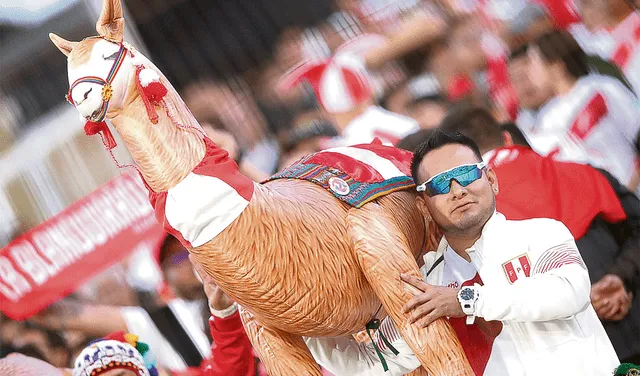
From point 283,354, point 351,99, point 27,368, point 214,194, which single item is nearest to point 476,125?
point 351,99

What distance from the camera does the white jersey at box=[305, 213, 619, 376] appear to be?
Result: 5.25 feet

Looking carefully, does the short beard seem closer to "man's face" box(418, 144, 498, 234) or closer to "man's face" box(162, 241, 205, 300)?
"man's face" box(418, 144, 498, 234)

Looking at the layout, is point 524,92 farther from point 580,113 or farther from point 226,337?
point 226,337

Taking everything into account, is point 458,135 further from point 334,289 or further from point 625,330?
point 625,330

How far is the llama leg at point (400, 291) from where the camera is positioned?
1588mm

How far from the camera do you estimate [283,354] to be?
1.72 m

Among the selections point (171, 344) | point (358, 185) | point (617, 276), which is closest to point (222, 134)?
point (171, 344)

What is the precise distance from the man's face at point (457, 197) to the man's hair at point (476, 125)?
63cm

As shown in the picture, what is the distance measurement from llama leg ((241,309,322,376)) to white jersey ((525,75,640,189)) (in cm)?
97

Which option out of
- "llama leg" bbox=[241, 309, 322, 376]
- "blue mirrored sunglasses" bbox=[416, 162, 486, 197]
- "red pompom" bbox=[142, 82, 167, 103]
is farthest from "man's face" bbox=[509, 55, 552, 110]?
"red pompom" bbox=[142, 82, 167, 103]

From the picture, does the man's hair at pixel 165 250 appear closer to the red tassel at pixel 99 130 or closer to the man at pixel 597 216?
the man at pixel 597 216

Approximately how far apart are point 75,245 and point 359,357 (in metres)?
1.47

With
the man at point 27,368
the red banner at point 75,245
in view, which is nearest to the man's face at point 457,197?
the red banner at point 75,245

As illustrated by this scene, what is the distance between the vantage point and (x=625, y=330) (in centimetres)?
221
